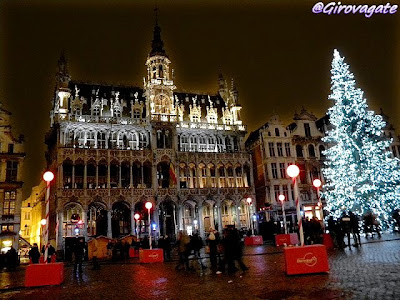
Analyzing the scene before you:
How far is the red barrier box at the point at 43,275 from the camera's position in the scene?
477 inches

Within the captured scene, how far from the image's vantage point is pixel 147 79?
48.1 m

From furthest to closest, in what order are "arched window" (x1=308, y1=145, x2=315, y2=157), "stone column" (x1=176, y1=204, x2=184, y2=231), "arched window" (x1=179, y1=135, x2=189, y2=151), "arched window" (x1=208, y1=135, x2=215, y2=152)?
1. "arched window" (x1=308, y1=145, x2=315, y2=157)
2. "arched window" (x1=208, y1=135, x2=215, y2=152)
3. "arched window" (x1=179, y1=135, x2=189, y2=151)
4. "stone column" (x1=176, y1=204, x2=184, y2=231)

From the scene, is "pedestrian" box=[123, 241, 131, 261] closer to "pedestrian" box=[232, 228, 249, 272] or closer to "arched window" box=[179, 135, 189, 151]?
"pedestrian" box=[232, 228, 249, 272]

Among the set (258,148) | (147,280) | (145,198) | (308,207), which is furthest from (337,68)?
(147,280)

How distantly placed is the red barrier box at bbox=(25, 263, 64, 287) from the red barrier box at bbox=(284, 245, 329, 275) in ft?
27.9

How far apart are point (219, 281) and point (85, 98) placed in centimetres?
3714

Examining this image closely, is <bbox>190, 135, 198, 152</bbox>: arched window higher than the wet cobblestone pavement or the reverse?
higher

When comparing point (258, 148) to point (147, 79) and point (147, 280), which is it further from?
point (147, 280)

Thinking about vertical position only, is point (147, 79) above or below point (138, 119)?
above

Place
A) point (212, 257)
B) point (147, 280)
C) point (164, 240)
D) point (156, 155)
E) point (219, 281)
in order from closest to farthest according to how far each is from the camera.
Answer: point (219, 281) → point (147, 280) → point (212, 257) → point (164, 240) → point (156, 155)

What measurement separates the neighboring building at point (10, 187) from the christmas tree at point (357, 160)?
3121cm

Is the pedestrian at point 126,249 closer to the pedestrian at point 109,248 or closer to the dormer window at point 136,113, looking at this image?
the pedestrian at point 109,248

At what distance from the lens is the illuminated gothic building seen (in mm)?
37375

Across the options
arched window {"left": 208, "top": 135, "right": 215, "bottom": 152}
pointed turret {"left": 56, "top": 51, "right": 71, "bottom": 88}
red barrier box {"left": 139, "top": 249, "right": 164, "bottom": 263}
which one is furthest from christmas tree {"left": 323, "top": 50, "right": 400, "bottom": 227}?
pointed turret {"left": 56, "top": 51, "right": 71, "bottom": 88}
